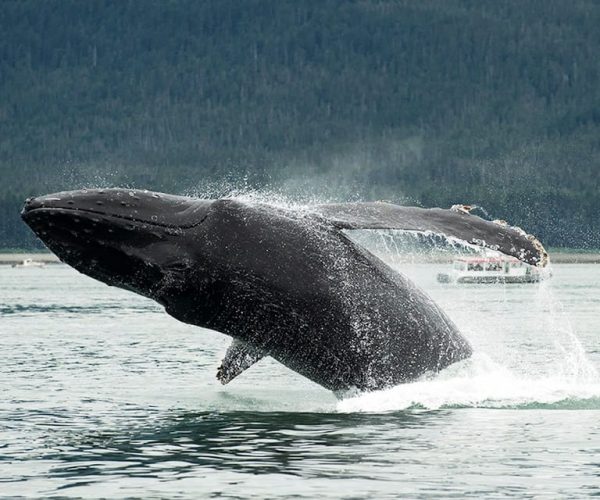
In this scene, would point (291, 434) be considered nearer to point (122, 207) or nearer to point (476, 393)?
point (122, 207)

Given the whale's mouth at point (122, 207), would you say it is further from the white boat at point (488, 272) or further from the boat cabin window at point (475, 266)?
the boat cabin window at point (475, 266)

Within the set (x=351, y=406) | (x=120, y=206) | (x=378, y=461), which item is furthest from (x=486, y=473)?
(x=120, y=206)

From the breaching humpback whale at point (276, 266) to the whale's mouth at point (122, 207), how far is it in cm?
1

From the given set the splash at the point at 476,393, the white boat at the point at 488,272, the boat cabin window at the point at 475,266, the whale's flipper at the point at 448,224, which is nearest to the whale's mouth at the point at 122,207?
the whale's flipper at the point at 448,224

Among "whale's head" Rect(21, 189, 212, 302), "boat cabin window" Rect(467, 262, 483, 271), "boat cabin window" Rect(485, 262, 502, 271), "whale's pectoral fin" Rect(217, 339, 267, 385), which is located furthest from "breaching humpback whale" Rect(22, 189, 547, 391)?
"boat cabin window" Rect(467, 262, 483, 271)

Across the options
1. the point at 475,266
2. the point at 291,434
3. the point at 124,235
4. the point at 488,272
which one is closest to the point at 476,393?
the point at 291,434

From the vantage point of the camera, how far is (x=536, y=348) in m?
31.3

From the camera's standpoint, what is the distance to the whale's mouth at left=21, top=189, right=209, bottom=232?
14.3 metres

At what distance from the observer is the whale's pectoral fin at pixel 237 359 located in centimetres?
1639

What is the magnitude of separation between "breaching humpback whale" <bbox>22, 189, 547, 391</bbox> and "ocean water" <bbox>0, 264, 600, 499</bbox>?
0.84 meters

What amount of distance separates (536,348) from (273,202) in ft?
54.8

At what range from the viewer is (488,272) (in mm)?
106062

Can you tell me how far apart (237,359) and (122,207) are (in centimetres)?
284

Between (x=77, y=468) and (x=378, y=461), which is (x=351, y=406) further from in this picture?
(x=77, y=468)
